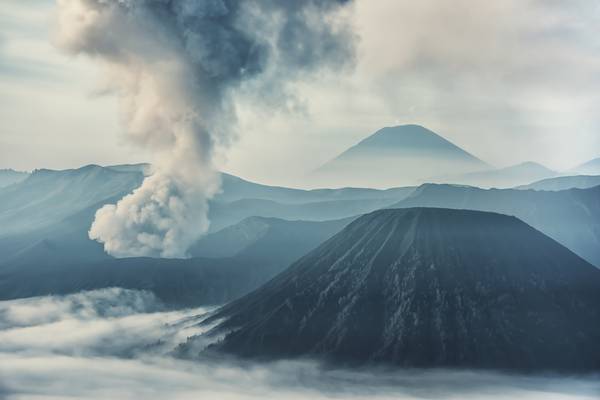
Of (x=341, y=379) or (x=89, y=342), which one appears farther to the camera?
(x=89, y=342)

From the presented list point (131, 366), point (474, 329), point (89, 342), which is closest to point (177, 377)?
point (131, 366)

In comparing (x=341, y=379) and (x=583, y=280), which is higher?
(x=583, y=280)

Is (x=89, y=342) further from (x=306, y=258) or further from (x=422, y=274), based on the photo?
(x=422, y=274)

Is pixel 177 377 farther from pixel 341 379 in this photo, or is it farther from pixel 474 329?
pixel 474 329

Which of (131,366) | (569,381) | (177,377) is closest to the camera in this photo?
(569,381)

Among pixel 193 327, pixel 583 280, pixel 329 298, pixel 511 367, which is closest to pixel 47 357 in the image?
pixel 193 327

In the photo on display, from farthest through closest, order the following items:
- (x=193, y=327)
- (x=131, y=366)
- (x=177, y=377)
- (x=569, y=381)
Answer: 1. (x=193, y=327)
2. (x=131, y=366)
3. (x=177, y=377)
4. (x=569, y=381)
